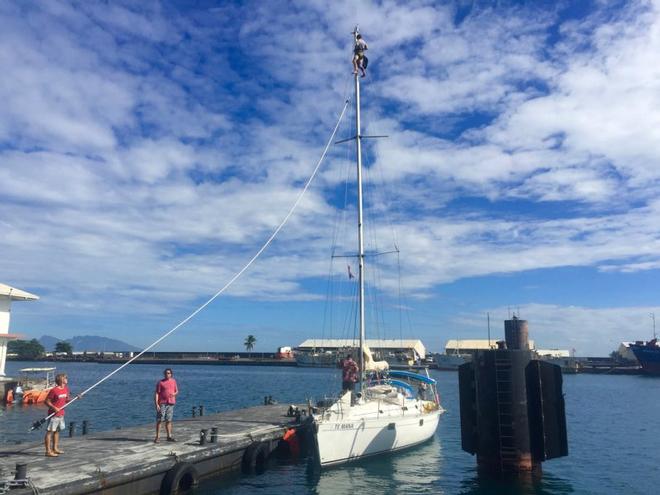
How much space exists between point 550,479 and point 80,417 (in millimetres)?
32581

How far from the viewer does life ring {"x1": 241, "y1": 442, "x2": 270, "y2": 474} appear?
20.4 m

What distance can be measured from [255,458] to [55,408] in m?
8.53

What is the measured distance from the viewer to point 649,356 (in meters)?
113

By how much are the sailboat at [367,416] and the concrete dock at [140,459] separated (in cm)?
299

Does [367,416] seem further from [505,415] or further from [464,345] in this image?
[464,345]

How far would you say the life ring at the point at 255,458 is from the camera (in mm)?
20406

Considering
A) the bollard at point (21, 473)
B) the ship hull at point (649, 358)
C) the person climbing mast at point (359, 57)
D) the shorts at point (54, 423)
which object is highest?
the person climbing mast at point (359, 57)

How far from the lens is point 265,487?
19.1 m

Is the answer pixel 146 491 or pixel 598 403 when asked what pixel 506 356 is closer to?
pixel 146 491

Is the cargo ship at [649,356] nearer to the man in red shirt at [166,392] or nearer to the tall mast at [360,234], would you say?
the tall mast at [360,234]

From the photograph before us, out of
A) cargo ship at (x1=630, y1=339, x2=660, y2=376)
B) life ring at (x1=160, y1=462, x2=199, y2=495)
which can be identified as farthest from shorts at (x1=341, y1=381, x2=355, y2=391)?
cargo ship at (x1=630, y1=339, x2=660, y2=376)

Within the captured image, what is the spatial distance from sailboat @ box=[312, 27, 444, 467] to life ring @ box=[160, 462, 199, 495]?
5.19 metres

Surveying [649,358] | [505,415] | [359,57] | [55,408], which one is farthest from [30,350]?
[505,415]

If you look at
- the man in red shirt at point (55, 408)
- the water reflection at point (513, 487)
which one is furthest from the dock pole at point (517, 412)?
the man in red shirt at point (55, 408)
